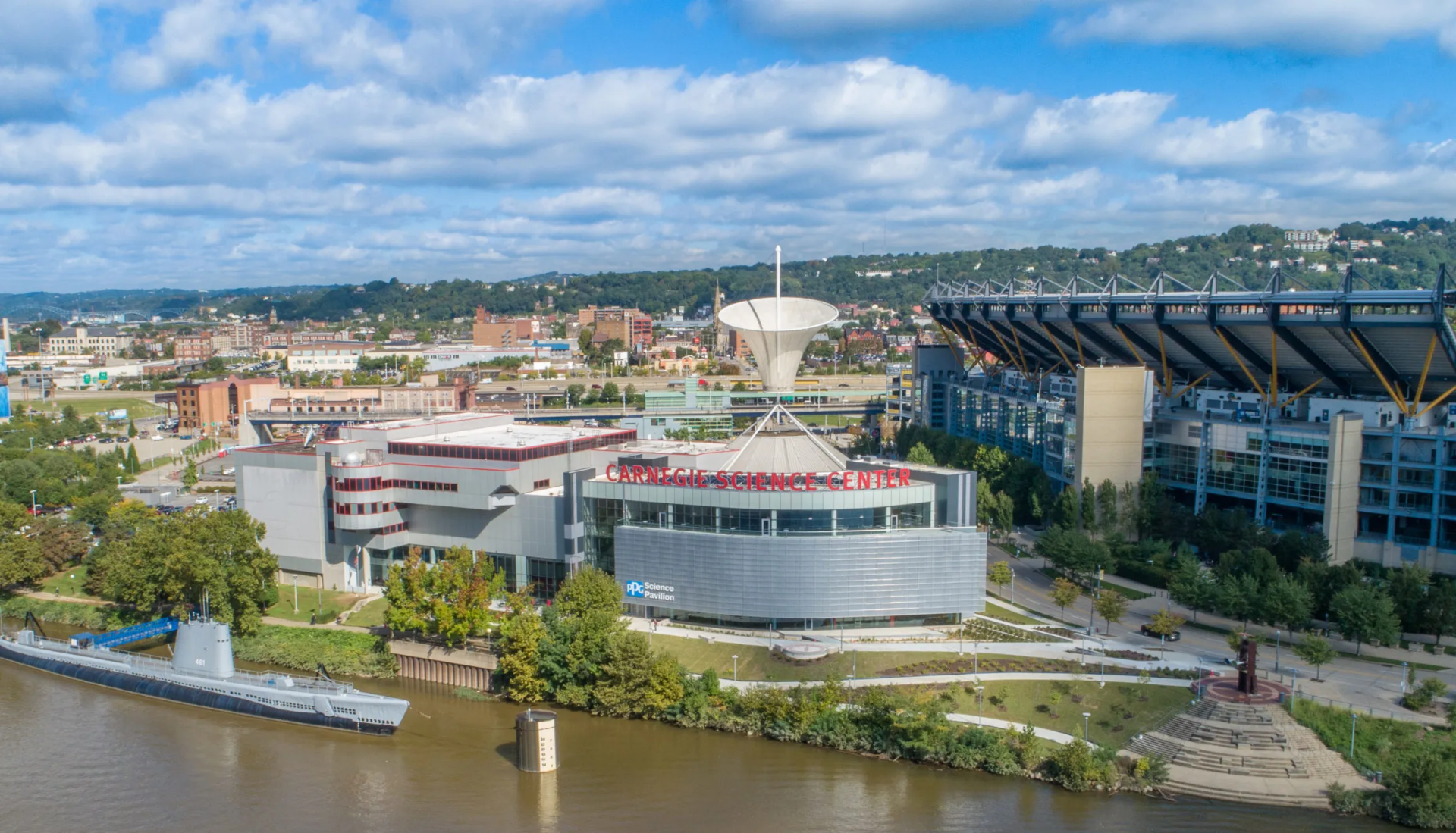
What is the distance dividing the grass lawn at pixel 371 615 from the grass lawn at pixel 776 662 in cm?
1769

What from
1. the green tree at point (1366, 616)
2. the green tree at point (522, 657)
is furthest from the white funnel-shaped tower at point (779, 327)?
the green tree at point (1366, 616)

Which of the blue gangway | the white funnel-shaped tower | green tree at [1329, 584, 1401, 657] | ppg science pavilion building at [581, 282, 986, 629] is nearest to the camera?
green tree at [1329, 584, 1401, 657]

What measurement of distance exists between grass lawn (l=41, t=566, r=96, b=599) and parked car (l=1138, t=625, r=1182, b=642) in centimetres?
6166

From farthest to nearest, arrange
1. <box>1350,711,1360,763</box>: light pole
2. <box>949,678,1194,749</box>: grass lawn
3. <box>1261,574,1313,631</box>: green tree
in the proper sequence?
1. <box>1261,574,1313,631</box>: green tree
2. <box>949,678,1194,749</box>: grass lawn
3. <box>1350,711,1360,763</box>: light pole

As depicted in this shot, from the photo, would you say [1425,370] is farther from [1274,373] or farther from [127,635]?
[127,635]

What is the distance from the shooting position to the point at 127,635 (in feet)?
200

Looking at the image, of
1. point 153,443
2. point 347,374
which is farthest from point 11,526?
point 347,374

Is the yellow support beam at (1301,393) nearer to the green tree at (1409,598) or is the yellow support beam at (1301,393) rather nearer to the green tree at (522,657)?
the green tree at (1409,598)

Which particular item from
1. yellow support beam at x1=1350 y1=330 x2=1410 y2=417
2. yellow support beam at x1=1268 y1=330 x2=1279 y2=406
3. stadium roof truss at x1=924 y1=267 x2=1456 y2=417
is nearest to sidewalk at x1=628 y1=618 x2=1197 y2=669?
yellow support beam at x1=1350 y1=330 x2=1410 y2=417

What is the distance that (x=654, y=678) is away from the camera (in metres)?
49.6

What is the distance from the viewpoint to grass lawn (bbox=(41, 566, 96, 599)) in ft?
238

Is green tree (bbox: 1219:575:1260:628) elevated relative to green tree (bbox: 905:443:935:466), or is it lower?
lower

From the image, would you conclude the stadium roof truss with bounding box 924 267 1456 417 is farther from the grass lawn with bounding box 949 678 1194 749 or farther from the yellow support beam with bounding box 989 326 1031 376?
the grass lawn with bounding box 949 678 1194 749

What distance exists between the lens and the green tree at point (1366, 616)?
51.8m
